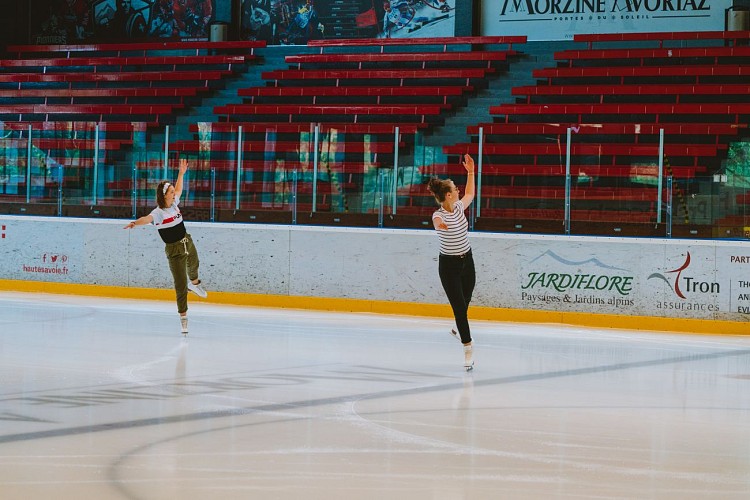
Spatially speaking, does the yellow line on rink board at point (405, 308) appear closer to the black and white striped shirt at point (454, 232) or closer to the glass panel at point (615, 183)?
the glass panel at point (615, 183)

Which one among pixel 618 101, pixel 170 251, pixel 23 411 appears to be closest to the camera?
pixel 23 411

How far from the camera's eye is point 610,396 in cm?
813

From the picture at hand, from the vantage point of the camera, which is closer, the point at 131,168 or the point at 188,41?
the point at 131,168

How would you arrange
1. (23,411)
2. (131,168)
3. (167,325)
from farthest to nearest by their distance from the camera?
1. (131,168)
2. (167,325)
3. (23,411)

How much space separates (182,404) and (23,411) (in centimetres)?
97

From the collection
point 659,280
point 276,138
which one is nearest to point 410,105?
point 276,138

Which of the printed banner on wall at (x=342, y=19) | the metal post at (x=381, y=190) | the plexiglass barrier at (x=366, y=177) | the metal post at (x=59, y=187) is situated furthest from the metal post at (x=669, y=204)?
the printed banner on wall at (x=342, y=19)

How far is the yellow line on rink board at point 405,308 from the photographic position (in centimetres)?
1320

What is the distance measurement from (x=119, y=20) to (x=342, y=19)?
549 cm

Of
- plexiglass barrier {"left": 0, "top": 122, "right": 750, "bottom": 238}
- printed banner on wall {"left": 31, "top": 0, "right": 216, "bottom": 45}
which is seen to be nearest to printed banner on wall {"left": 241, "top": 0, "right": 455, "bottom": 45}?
printed banner on wall {"left": 31, "top": 0, "right": 216, "bottom": 45}

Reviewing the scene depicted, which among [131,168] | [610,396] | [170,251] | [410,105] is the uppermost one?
[410,105]

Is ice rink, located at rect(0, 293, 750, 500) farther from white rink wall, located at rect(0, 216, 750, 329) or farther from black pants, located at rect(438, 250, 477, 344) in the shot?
white rink wall, located at rect(0, 216, 750, 329)

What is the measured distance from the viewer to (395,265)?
14.8 metres

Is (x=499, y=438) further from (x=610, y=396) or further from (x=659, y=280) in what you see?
(x=659, y=280)
